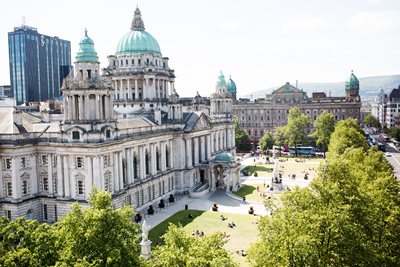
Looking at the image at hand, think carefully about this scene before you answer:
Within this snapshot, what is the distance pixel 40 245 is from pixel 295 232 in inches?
728

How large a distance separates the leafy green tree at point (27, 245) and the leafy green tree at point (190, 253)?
7.38m

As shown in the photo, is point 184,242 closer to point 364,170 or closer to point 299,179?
point 364,170

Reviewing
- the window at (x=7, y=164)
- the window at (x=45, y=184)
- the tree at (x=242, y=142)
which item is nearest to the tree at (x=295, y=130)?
the tree at (x=242, y=142)

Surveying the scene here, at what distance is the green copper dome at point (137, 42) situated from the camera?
292ft

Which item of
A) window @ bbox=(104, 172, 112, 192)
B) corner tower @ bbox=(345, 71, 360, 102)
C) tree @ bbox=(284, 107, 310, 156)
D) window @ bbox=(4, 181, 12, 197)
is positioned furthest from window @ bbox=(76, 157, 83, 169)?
corner tower @ bbox=(345, 71, 360, 102)

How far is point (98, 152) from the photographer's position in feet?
181

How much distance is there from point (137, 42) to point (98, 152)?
40.9m

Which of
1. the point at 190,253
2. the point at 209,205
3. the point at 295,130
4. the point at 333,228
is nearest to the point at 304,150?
the point at 295,130

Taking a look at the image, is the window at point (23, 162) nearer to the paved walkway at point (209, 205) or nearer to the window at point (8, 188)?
the window at point (8, 188)

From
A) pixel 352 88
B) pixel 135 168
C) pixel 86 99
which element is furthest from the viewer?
pixel 352 88

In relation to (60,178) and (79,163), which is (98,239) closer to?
(79,163)

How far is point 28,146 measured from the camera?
57.2m

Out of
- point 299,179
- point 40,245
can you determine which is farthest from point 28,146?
point 299,179

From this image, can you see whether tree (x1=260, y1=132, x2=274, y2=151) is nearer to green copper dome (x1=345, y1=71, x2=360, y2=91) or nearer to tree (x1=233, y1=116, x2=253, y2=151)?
tree (x1=233, y1=116, x2=253, y2=151)
